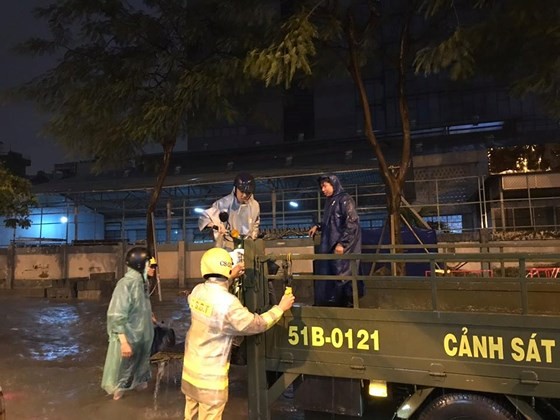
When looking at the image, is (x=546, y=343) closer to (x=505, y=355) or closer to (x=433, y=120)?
(x=505, y=355)

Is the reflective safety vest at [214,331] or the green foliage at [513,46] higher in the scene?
the green foliage at [513,46]

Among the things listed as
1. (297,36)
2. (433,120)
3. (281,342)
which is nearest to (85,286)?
(297,36)

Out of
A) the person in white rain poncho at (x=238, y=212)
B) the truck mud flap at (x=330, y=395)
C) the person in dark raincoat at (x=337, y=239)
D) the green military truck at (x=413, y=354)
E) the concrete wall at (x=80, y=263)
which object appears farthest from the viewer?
the concrete wall at (x=80, y=263)

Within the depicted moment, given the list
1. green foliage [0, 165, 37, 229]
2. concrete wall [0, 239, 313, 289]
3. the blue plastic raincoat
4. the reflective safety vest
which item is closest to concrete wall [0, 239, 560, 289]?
concrete wall [0, 239, 313, 289]

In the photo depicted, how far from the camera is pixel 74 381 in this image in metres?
6.27

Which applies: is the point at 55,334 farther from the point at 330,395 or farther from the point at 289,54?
the point at 330,395

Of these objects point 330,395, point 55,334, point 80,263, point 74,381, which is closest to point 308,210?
point 80,263

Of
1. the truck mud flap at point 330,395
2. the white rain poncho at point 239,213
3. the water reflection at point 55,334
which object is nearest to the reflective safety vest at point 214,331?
the truck mud flap at point 330,395

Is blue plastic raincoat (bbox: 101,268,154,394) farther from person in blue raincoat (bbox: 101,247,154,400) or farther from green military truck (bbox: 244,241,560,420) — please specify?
green military truck (bbox: 244,241,560,420)

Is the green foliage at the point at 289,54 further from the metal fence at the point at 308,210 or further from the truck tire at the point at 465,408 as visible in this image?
the truck tire at the point at 465,408

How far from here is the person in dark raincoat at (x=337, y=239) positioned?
4.60 metres

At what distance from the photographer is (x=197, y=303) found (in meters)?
3.61

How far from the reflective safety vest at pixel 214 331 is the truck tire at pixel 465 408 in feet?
4.01

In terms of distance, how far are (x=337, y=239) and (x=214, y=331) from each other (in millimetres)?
1633
